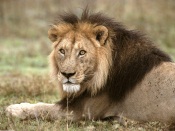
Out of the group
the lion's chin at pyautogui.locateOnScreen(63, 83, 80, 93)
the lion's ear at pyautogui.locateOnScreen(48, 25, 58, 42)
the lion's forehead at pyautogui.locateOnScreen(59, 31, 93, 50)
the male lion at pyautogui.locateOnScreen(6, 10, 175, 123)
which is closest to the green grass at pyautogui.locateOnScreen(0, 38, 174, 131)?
the male lion at pyautogui.locateOnScreen(6, 10, 175, 123)

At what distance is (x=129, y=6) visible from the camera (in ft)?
61.4

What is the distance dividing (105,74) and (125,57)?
0.36 meters

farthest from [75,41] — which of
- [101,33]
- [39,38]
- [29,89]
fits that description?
[39,38]

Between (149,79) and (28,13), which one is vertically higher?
(28,13)

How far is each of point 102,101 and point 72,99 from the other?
38cm

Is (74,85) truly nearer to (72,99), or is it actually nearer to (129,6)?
(72,99)

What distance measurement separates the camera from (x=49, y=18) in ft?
66.0

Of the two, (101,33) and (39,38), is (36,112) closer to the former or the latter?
(101,33)

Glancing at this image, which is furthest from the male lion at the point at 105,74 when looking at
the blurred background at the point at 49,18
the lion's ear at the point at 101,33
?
the blurred background at the point at 49,18

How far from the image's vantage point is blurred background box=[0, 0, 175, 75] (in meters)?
15.6

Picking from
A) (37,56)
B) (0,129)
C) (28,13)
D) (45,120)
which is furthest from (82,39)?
(28,13)

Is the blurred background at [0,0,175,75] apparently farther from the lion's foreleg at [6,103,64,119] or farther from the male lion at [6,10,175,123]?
the male lion at [6,10,175,123]

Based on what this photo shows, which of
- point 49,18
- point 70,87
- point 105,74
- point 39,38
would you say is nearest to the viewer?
point 70,87

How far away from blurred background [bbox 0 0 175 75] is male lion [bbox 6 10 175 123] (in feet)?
24.9
